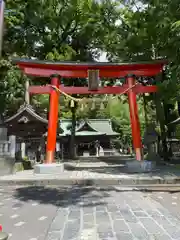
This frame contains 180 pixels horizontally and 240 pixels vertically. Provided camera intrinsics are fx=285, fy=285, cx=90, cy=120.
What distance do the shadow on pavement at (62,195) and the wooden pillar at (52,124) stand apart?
3.75 metres

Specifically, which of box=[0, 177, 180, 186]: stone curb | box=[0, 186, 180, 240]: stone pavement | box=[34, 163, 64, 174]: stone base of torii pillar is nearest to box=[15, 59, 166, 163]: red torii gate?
box=[34, 163, 64, 174]: stone base of torii pillar

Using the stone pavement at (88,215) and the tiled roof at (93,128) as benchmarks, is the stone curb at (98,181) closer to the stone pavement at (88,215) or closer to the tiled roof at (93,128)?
the stone pavement at (88,215)

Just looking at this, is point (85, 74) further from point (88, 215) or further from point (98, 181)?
point (88, 215)

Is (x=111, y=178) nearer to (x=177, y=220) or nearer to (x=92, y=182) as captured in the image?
(x=92, y=182)

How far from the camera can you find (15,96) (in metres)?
28.4

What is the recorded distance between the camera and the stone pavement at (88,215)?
16.6 ft

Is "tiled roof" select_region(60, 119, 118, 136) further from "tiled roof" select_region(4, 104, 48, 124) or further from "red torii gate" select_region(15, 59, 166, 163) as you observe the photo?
"red torii gate" select_region(15, 59, 166, 163)

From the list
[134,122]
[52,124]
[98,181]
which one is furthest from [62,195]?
[134,122]

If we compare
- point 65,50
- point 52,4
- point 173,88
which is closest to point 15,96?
point 65,50

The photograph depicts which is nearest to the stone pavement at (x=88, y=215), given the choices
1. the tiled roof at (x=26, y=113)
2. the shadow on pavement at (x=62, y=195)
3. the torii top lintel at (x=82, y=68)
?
the shadow on pavement at (x=62, y=195)

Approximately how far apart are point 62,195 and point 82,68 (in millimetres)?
8629

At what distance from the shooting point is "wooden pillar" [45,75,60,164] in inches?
572

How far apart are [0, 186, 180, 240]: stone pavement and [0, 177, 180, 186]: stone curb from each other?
158cm

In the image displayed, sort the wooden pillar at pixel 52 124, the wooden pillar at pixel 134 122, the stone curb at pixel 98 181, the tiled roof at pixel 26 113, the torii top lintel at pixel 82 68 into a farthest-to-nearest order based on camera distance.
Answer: the tiled roof at pixel 26 113, the torii top lintel at pixel 82 68, the wooden pillar at pixel 134 122, the wooden pillar at pixel 52 124, the stone curb at pixel 98 181
